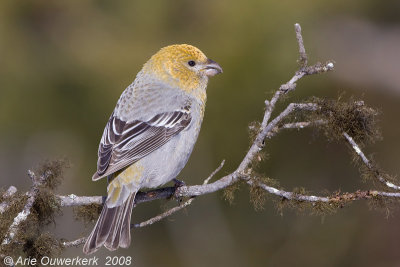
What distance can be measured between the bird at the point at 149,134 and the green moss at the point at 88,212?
12 cm

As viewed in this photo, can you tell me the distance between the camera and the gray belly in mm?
4828

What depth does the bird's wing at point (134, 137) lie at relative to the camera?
4664mm

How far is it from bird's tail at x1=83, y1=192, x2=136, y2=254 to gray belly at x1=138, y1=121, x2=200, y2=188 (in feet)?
0.93

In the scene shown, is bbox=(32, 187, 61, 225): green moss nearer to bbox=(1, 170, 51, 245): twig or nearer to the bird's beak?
bbox=(1, 170, 51, 245): twig

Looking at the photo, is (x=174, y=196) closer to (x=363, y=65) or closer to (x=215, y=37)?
(x=215, y=37)

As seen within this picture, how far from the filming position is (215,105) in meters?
6.73

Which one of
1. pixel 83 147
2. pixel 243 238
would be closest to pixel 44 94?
pixel 83 147

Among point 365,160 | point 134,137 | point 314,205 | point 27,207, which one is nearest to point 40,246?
point 27,207

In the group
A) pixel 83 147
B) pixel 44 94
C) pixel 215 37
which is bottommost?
pixel 83 147

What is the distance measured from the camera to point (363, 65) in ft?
26.0

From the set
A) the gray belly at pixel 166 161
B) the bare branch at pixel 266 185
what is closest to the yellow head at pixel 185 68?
the gray belly at pixel 166 161

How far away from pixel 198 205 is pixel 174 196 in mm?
1944

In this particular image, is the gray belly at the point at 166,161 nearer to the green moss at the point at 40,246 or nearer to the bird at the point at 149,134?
the bird at the point at 149,134

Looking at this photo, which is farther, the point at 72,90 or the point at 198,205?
the point at 72,90
